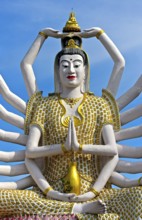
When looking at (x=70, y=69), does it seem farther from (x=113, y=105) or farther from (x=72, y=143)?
(x=72, y=143)

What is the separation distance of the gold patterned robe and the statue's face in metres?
0.30

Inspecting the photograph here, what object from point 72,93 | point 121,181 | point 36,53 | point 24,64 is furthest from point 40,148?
point 36,53

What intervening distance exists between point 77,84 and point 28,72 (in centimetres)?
92

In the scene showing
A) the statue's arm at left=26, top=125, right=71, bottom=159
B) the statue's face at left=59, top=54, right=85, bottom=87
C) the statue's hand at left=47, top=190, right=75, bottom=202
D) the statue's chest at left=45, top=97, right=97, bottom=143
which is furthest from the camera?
the statue's face at left=59, top=54, right=85, bottom=87

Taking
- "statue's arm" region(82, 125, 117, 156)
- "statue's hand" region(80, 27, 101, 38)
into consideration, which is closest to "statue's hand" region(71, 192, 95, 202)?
"statue's arm" region(82, 125, 117, 156)

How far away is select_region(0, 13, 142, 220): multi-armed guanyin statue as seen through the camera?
27.1 feet

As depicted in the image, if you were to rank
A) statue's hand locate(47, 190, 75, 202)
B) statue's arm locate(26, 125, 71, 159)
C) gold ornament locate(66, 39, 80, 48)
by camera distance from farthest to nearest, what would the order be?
gold ornament locate(66, 39, 80, 48) < statue's arm locate(26, 125, 71, 159) < statue's hand locate(47, 190, 75, 202)

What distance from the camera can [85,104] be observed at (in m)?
9.27

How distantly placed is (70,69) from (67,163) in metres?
1.52

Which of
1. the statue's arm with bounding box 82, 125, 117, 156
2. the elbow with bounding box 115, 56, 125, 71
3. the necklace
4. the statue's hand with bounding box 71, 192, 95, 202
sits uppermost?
the elbow with bounding box 115, 56, 125, 71

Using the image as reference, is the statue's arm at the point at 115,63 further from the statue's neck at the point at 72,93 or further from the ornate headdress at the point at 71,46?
the statue's neck at the point at 72,93

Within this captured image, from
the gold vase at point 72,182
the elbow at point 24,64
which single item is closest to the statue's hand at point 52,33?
the elbow at point 24,64

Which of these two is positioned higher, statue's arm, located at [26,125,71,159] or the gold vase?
statue's arm, located at [26,125,71,159]

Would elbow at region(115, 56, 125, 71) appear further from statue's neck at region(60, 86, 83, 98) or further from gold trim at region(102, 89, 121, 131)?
statue's neck at region(60, 86, 83, 98)
